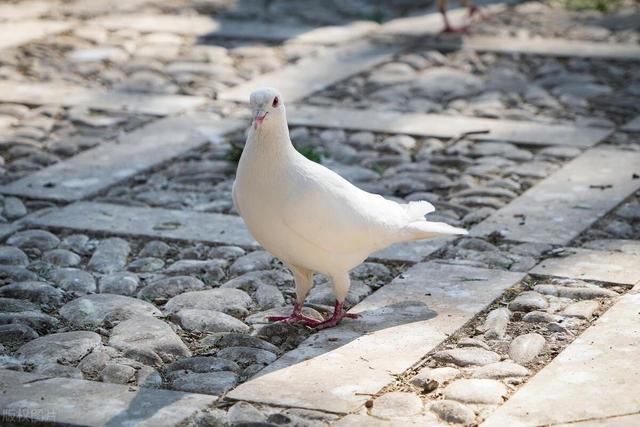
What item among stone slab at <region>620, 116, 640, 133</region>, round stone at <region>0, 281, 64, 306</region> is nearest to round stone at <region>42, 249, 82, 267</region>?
round stone at <region>0, 281, 64, 306</region>

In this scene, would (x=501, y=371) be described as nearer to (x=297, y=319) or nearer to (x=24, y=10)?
(x=297, y=319)

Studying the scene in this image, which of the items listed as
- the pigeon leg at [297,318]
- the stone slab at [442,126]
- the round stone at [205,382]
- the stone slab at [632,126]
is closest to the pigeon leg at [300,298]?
the pigeon leg at [297,318]

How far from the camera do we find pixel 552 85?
27.2 ft

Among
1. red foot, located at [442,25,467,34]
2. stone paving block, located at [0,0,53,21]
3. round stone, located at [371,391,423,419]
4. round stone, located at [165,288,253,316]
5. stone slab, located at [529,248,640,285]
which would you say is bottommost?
stone slab, located at [529,248,640,285]

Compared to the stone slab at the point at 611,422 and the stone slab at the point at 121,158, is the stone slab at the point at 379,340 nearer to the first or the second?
the stone slab at the point at 611,422

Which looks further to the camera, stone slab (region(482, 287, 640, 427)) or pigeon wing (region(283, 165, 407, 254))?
pigeon wing (region(283, 165, 407, 254))

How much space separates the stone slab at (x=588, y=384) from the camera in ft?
12.2

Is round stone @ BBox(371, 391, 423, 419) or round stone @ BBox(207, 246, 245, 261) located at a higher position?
round stone @ BBox(371, 391, 423, 419)

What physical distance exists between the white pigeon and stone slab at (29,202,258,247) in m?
1.14

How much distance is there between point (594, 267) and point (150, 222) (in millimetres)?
2027

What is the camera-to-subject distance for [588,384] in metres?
3.94

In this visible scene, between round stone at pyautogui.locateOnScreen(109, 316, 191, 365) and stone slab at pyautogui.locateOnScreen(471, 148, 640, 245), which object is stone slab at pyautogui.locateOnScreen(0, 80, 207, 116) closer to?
stone slab at pyautogui.locateOnScreen(471, 148, 640, 245)

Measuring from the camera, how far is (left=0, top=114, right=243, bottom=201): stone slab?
628cm

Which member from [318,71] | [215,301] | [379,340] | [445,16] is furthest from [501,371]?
[445,16]
